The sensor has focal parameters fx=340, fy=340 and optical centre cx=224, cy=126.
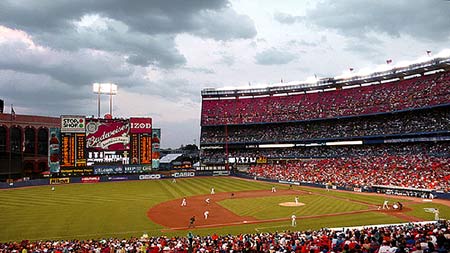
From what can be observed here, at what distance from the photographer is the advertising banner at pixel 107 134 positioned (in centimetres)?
6200

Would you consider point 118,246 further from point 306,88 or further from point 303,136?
Result: point 306,88

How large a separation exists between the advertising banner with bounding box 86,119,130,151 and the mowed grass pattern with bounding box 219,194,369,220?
29.2 meters

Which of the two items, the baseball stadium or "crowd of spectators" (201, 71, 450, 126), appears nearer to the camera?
the baseball stadium

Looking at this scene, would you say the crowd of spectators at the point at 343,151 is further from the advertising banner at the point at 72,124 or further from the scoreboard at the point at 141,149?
the advertising banner at the point at 72,124

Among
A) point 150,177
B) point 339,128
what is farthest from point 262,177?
point 150,177

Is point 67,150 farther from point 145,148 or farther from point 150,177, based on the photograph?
point 150,177

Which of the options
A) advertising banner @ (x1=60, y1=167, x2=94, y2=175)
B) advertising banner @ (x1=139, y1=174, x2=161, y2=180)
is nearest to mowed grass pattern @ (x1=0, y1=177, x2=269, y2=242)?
advertising banner @ (x1=60, y1=167, x2=94, y2=175)

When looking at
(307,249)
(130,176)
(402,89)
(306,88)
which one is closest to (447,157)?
(402,89)

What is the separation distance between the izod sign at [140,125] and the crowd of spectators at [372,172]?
24.9 m

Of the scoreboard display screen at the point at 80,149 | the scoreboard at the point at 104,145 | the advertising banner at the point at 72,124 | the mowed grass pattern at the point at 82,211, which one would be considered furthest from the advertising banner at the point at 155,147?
the advertising banner at the point at 72,124

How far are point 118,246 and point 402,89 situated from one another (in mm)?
66839

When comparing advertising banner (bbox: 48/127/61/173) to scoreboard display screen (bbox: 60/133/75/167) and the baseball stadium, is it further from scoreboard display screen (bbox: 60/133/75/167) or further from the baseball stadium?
scoreboard display screen (bbox: 60/133/75/167)

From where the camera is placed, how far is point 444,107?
59562 millimetres

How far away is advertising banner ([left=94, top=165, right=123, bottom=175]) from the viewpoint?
64188mm
